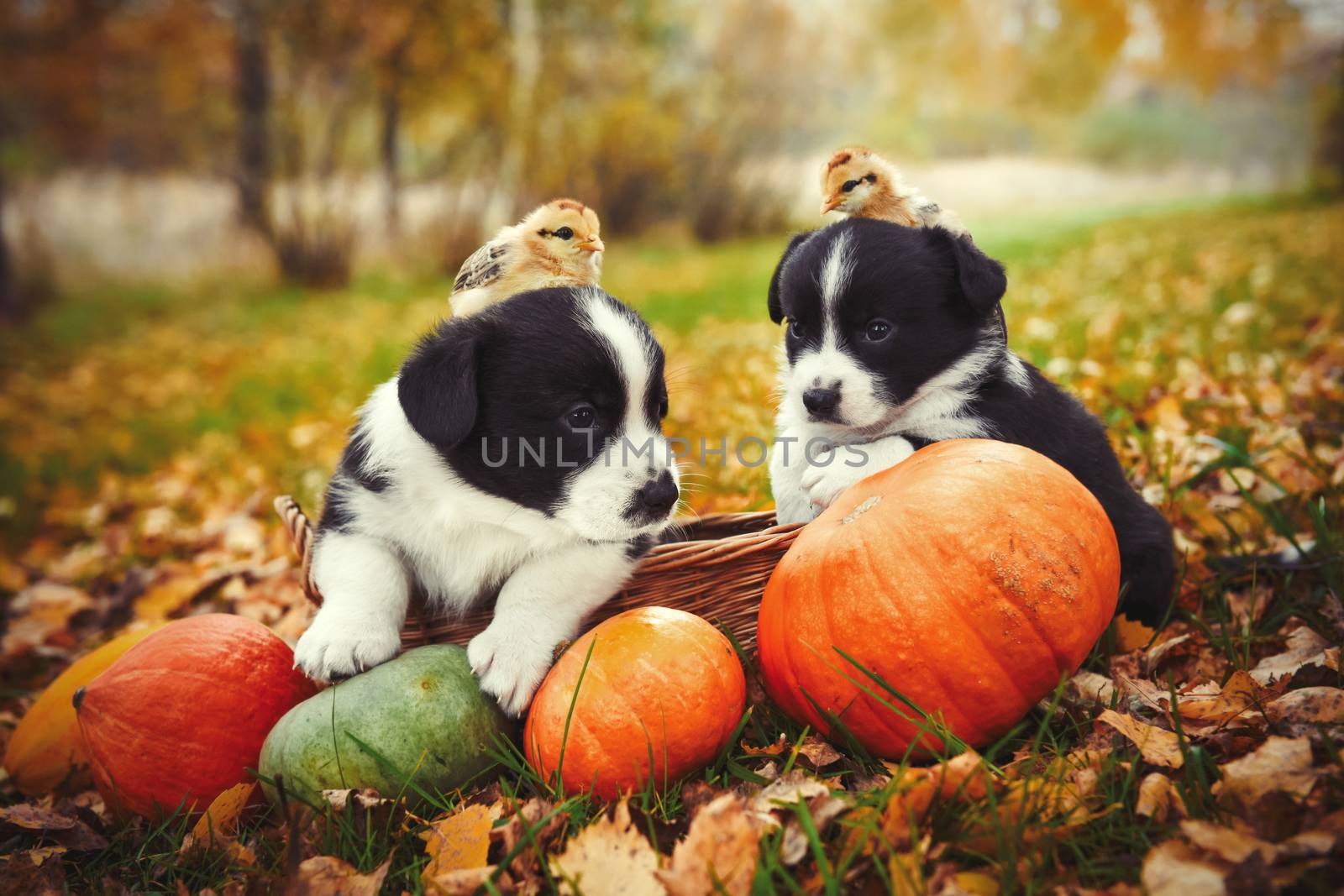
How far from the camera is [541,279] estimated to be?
230cm

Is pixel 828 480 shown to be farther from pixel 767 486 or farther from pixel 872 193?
pixel 767 486

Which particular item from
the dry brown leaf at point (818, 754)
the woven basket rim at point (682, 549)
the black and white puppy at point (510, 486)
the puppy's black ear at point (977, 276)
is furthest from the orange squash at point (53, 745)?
the puppy's black ear at point (977, 276)

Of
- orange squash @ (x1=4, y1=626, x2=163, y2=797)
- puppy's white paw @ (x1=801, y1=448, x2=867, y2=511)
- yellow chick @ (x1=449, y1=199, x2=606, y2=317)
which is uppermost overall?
yellow chick @ (x1=449, y1=199, x2=606, y2=317)

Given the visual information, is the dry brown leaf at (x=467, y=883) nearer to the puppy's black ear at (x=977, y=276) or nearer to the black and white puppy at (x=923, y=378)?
the black and white puppy at (x=923, y=378)

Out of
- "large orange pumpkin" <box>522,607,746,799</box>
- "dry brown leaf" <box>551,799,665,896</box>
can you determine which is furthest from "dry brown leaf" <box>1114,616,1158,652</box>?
"dry brown leaf" <box>551,799,665,896</box>

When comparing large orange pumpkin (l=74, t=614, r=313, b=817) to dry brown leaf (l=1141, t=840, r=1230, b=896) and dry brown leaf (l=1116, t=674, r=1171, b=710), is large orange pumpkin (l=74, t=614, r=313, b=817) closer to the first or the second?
dry brown leaf (l=1141, t=840, r=1230, b=896)

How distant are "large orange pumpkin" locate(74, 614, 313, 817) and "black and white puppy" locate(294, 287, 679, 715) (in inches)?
7.1

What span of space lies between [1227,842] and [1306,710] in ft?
1.63

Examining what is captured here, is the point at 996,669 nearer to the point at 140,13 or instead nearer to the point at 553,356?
the point at 553,356

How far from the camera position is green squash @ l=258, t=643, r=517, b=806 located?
175 centimetres

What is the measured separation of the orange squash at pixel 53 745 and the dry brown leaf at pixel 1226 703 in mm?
2374

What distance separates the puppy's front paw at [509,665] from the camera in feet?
6.23

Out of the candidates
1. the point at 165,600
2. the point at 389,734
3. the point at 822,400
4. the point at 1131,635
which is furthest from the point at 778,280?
the point at 165,600

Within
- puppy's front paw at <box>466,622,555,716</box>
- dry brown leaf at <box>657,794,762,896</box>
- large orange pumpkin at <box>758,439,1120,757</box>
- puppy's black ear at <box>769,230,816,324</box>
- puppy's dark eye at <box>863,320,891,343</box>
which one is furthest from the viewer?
puppy's black ear at <box>769,230,816,324</box>
